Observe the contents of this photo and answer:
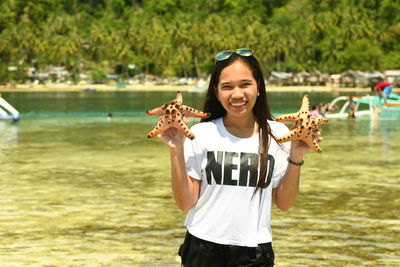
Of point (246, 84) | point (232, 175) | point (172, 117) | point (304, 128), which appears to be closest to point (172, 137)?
point (172, 117)

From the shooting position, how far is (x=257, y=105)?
3750 millimetres

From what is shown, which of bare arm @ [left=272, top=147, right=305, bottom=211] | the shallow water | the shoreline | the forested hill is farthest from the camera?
the forested hill

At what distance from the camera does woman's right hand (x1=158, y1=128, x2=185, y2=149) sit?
11.2 ft

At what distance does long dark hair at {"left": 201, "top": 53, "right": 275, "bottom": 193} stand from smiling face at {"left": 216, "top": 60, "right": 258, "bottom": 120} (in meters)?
0.03

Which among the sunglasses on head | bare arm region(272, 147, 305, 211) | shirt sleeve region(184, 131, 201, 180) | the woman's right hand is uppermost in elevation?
the sunglasses on head

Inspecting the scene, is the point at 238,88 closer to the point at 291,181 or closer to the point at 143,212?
the point at 291,181

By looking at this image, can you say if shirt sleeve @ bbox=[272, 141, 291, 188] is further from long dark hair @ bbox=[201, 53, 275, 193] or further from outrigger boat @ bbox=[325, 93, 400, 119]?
outrigger boat @ bbox=[325, 93, 400, 119]

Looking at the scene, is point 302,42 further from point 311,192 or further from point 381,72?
point 311,192

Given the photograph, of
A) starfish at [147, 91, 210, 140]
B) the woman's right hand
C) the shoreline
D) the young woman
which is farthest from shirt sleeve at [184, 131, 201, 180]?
the shoreline

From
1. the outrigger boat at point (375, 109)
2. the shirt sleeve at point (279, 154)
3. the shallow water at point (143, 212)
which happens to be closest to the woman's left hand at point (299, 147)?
the shirt sleeve at point (279, 154)

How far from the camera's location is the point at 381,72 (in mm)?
140750

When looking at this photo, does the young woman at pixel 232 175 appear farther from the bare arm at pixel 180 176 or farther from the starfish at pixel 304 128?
the starfish at pixel 304 128

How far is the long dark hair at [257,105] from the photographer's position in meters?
3.59

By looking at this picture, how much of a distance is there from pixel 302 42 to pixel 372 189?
137 meters
